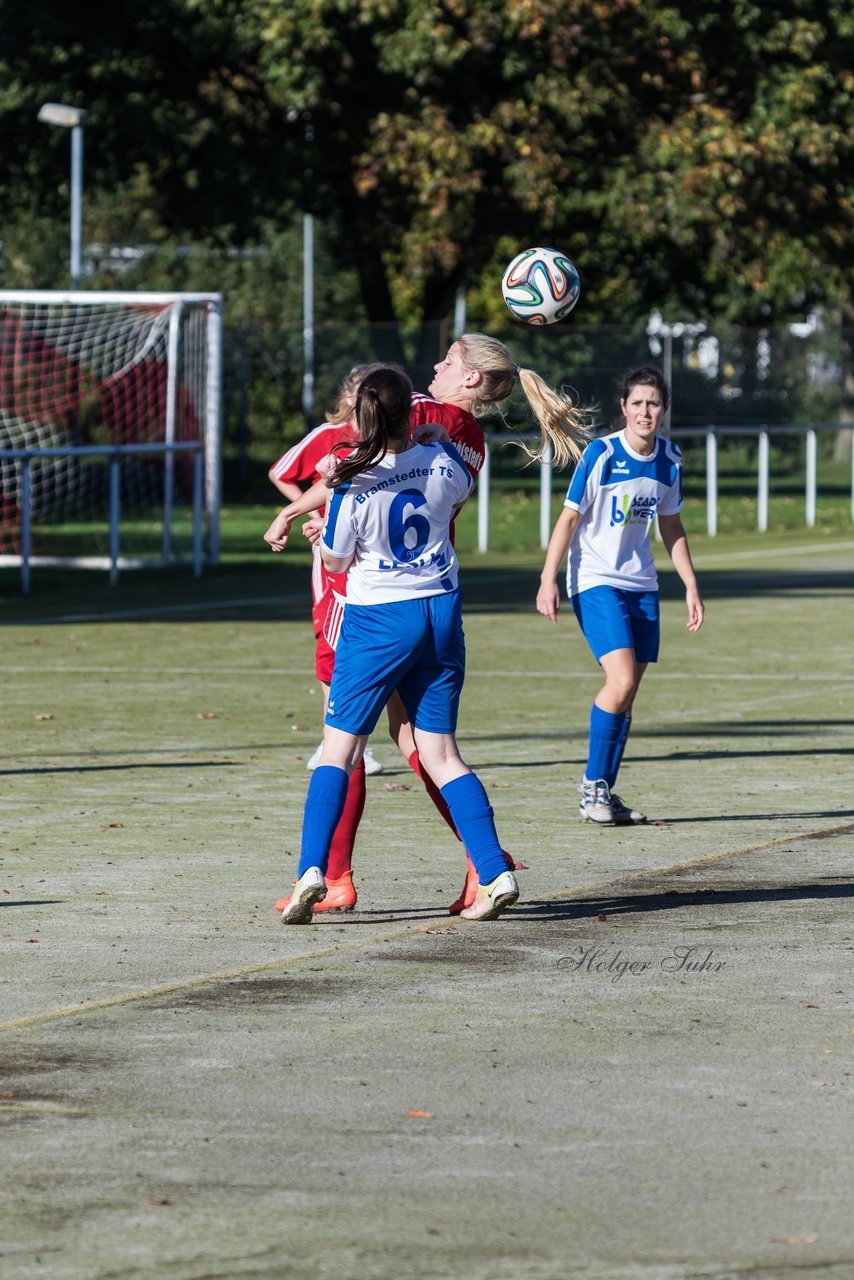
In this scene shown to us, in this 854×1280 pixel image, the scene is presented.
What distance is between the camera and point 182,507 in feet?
91.5

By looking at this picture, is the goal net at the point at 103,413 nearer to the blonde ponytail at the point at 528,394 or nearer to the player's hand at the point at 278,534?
the blonde ponytail at the point at 528,394

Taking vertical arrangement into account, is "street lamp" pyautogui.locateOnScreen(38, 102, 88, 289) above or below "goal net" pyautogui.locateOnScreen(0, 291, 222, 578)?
above

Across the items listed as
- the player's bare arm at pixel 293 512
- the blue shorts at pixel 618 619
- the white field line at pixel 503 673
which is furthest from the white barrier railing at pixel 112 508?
the player's bare arm at pixel 293 512

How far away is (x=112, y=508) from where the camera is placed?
22.8 metres

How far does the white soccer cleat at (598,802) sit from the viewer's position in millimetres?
9352

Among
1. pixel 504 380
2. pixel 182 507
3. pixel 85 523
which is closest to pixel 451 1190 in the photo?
pixel 504 380

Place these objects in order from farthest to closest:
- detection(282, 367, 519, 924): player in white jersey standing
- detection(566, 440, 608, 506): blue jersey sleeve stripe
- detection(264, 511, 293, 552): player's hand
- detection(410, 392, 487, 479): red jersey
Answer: detection(566, 440, 608, 506): blue jersey sleeve stripe, detection(264, 511, 293, 552): player's hand, detection(410, 392, 487, 479): red jersey, detection(282, 367, 519, 924): player in white jersey standing

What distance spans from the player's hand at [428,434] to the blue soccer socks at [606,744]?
2.66 metres

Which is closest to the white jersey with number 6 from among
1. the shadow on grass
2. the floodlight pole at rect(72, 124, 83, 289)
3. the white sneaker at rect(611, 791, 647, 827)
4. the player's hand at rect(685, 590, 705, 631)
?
the white sneaker at rect(611, 791, 647, 827)

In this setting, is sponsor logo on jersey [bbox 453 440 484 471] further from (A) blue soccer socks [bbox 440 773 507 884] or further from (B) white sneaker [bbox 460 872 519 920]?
(B) white sneaker [bbox 460 872 519 920]

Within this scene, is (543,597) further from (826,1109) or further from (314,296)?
(314,296)

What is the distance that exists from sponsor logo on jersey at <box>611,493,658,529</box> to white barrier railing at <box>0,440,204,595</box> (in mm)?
11609

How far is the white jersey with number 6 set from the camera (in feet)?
22.7

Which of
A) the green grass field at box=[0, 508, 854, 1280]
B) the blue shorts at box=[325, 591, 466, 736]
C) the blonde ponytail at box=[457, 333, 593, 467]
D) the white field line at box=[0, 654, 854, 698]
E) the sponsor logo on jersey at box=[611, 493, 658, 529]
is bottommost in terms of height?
the green grass field at box=[0, 508, 854, 1280]
